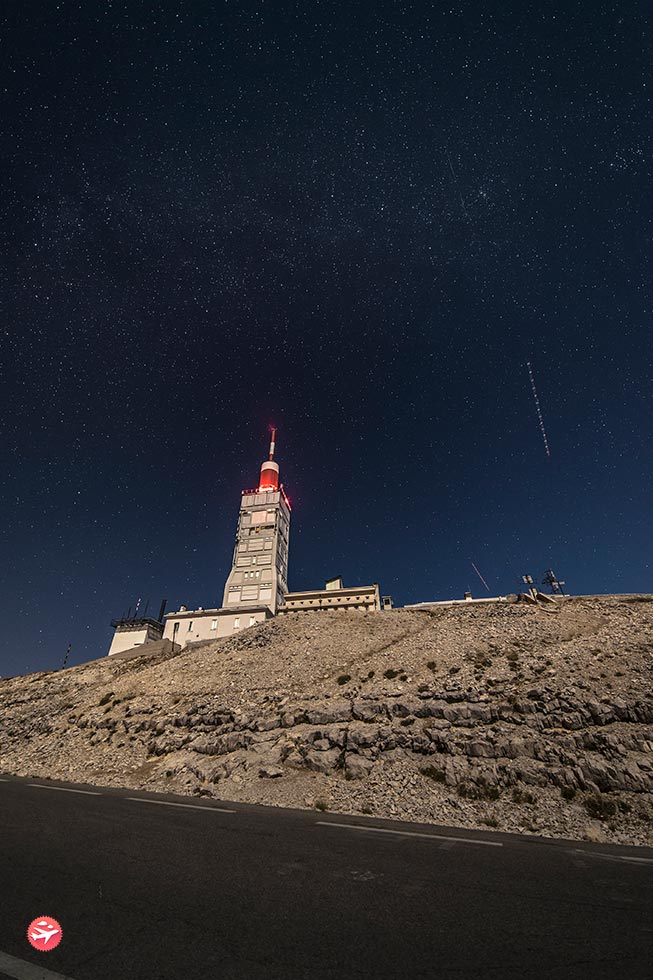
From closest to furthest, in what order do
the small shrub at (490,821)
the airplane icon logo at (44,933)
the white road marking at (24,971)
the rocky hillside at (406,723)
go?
1. the white road marking at (24,971)
2. the airplane icon logo at (44,933)
3. the small shrub at (490,821)
4. the rocky hillside at (406,723)

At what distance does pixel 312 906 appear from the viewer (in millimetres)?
5242

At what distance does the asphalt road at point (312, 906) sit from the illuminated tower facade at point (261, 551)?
2907 inches

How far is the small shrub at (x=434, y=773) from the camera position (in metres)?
17.2

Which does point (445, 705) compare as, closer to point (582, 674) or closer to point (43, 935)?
point (582, 674)

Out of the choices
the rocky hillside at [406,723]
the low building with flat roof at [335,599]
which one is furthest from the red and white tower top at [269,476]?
the rocky hillside at [406,723]

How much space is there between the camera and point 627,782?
15078 mm

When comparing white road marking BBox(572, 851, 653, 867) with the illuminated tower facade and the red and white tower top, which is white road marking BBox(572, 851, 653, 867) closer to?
the illuminated tower facade

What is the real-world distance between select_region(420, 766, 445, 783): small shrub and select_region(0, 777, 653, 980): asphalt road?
763 cm

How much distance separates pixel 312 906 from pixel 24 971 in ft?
10.7

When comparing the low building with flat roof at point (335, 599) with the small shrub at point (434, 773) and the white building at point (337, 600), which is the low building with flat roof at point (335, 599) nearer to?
the white building at point (337, 600)

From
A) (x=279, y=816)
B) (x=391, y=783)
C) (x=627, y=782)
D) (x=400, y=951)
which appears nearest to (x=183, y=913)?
(x=400, y=951)

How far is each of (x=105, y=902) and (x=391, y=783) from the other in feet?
49.9

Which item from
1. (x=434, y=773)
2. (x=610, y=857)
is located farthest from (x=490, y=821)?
(x=610, y=857)

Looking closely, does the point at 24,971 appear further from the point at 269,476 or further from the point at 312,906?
the point at 269,476
